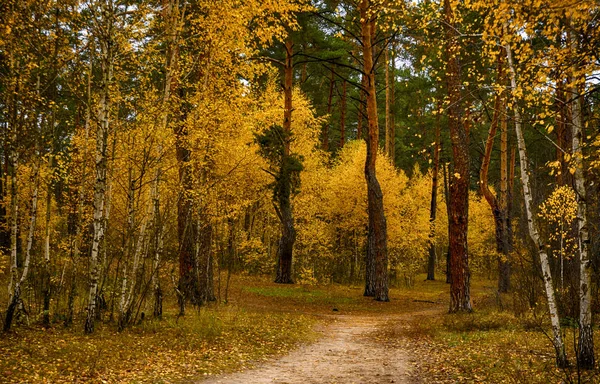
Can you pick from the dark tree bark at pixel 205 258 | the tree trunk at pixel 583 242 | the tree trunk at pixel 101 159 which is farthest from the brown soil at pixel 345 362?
the dark tree bark at pixel 205 258

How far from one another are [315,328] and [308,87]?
21.4m

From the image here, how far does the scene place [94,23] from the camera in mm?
8086

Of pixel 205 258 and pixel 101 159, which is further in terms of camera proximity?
pixel 205 258

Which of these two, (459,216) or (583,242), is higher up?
(459,216)

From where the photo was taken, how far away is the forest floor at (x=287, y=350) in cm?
634

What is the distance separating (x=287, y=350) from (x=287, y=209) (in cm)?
1129

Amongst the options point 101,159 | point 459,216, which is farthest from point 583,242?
point 101,159

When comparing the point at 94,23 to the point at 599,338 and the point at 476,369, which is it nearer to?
the point at 476,369

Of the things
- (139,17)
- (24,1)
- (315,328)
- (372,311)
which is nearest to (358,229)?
(372,311)

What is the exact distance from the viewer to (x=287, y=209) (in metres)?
20.1

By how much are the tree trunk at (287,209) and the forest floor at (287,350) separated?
23.1 ft

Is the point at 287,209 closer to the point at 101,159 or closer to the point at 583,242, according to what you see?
the point at 101,159

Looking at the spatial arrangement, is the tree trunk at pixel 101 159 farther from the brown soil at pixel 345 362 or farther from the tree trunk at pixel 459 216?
the tree trunk at pixel 459 216

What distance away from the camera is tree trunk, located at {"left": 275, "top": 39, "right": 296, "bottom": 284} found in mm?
19359
